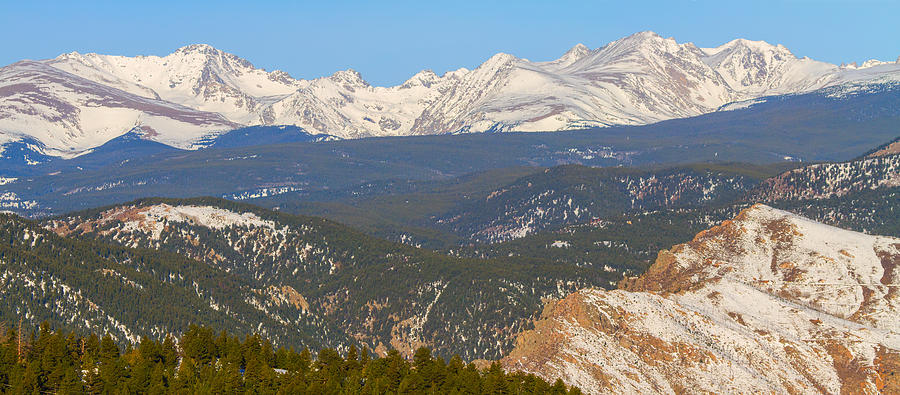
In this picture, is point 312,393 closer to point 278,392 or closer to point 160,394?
point 278,392

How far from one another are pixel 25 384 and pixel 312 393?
47.1m

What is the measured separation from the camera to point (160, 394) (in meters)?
198

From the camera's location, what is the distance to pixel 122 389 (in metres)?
200

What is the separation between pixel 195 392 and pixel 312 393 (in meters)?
19.0

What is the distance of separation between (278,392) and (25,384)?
136 ft

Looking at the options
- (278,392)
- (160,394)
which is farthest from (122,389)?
(278,392)

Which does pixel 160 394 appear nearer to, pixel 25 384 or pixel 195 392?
Answer: pixel 195 392

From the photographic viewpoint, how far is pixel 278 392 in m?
199

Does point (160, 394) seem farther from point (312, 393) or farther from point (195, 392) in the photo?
point (312, 393)

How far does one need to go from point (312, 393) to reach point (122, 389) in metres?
31.4

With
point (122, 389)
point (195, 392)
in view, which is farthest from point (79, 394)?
point (195, 392)

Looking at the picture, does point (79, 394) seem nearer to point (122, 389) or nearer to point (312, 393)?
point (122, 389)

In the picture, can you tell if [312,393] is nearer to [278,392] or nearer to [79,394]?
[278,392]

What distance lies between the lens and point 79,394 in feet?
652
